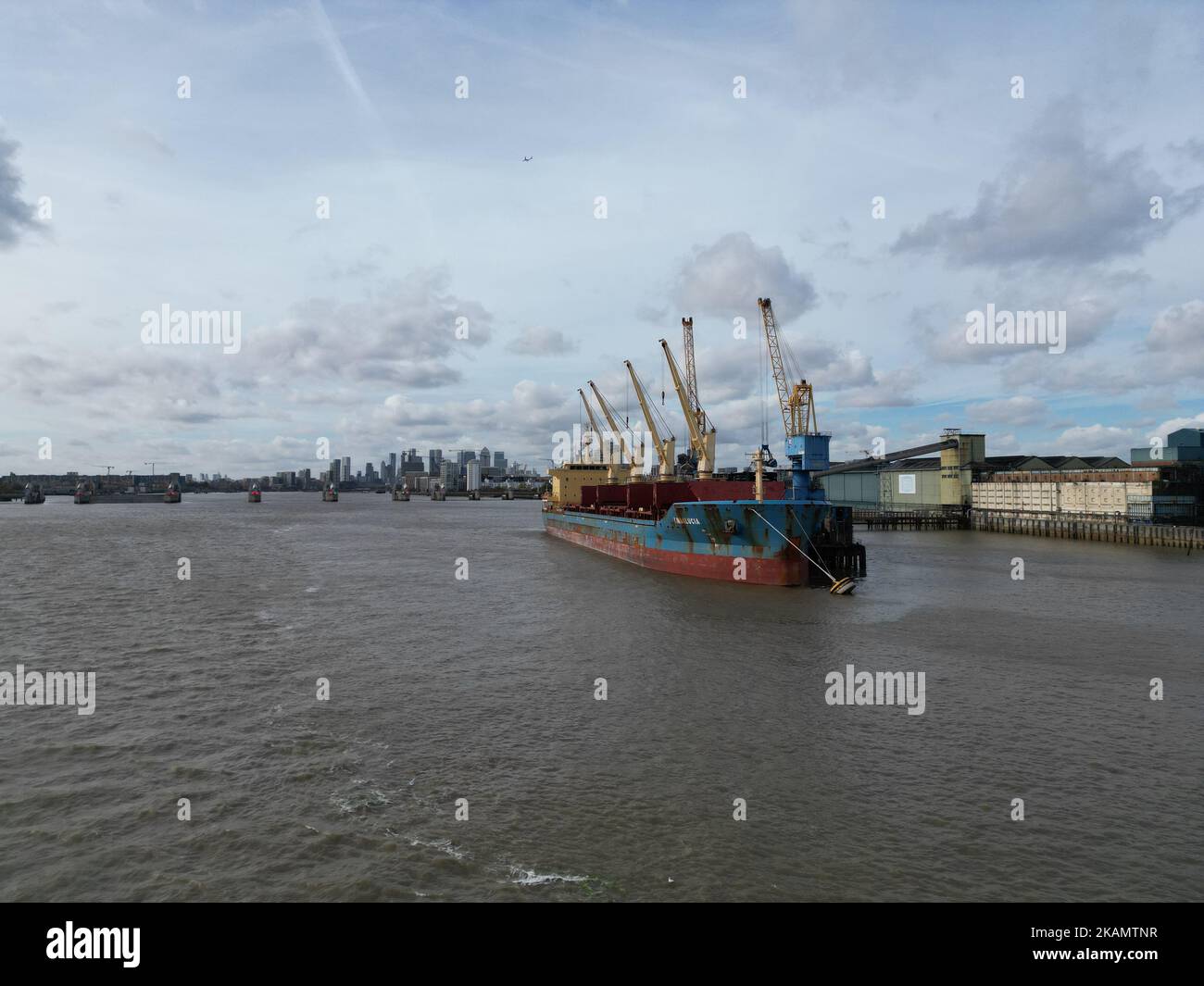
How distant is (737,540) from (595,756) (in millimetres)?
30035

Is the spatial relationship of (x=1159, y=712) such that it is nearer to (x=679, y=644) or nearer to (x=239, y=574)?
(x=679, y=644)

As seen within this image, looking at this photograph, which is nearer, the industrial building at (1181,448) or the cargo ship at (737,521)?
the cargo ship at (737,521)

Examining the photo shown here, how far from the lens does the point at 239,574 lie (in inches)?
1817

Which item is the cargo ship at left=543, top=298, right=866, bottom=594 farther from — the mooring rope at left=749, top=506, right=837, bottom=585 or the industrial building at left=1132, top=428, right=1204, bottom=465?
the industrial building at left=1132, top=428, right=1204, bottom=465

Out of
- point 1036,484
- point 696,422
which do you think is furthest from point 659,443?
point 1036,484

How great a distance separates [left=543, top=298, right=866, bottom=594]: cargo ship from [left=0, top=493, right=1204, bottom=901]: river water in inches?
334

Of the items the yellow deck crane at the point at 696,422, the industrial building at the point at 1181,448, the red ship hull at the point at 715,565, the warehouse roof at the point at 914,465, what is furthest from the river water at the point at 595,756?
the warehouse roof at the point at 914,465

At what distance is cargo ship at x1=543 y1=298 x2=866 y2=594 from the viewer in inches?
1639

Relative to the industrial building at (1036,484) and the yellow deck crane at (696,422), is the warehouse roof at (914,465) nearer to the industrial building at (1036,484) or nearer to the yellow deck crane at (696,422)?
the industrial building at (1036,484)

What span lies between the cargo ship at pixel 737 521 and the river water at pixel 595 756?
849cm

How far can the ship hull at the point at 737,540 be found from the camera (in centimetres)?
4144

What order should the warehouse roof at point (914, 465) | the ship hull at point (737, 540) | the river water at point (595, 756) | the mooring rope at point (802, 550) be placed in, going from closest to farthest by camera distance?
the river water at point (595, 756) < the mooring rope at point (802, 550) < the ship hull at point (737, 540) < the warehouse roof at point (914, 465)
